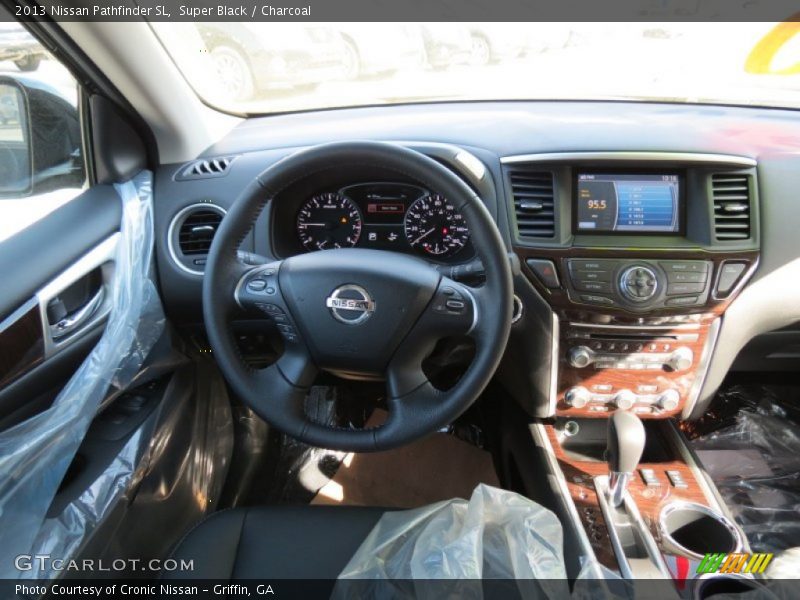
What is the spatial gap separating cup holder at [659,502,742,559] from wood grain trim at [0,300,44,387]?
1502mm

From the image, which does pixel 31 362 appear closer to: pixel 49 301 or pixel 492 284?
pixel 49 301

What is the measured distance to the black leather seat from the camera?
130cm

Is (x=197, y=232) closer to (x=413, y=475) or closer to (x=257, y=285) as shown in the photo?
(x=257, y=285)

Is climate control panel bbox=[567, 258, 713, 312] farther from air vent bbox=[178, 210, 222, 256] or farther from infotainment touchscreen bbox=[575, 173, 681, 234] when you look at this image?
air vent bbox=[178, 210, 222, 256]

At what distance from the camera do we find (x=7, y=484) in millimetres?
A: 1220

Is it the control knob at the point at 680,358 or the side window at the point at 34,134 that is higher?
the side window at the point at 34,134

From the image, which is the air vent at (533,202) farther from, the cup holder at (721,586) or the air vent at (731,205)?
the cup holder at (721,586)

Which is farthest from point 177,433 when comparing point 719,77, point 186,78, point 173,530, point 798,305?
point 719,77

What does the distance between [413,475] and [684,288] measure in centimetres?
120

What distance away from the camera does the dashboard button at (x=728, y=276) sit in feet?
5.23

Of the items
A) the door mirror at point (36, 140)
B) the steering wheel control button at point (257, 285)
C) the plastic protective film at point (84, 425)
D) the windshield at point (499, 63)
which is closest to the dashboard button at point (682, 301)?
the windshield at point (499, 63)

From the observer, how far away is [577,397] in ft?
5.80

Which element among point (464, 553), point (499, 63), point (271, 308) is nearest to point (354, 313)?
point (271, 308)

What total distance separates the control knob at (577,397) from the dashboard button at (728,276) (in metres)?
0.44
